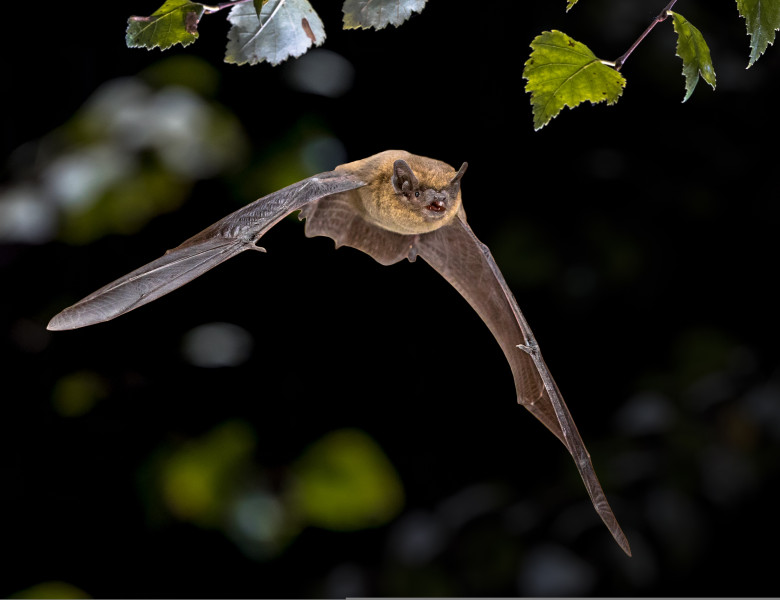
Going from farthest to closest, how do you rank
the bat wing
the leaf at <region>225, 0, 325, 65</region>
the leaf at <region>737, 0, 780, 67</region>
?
the bat wing → the leaf at <region>225, 0, 325, 65</region> → the leaf at <region>737, 0, 780, 67</region>

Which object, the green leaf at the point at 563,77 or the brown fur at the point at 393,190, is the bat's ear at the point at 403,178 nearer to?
the brown fur at the point at 393,190

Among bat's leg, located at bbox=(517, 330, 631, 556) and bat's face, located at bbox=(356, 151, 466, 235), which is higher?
bat's face, located at bbox=(356, 151, 466, 235)

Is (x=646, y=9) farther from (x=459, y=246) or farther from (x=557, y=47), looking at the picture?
(x=557, y=47)

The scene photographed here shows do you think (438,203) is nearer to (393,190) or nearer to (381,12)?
(393,190)

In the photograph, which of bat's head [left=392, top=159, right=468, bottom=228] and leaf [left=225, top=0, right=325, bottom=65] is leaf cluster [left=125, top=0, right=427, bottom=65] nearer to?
leaf [left=225, top=0, right=325, bottom=65]

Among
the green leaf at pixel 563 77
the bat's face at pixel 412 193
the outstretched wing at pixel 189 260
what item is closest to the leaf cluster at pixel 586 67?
the green leaf at pixel 563 77

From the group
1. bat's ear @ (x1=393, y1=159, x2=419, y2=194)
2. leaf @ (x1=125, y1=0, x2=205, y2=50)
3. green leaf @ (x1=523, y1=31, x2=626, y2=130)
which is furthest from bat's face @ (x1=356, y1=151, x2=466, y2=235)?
leaf @ (x1=125, y1=0, x2=205, y2=50)
